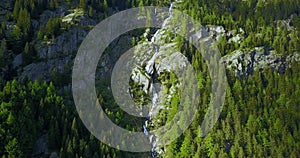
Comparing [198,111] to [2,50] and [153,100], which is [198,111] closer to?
[153,100]

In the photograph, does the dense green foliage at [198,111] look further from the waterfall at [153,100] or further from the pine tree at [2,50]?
the waterfall at [153,100]

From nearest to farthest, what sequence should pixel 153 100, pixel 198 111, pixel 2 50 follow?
pixel 198 111 → pixel 153 100 → pixel 2 50

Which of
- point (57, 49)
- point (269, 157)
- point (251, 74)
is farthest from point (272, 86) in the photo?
point (57, 49)

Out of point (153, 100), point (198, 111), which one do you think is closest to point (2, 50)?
point (153, 100)

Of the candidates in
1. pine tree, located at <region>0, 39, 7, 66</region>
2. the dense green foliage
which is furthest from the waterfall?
pine tree, located at <region>0, 39, 7, 66</region>

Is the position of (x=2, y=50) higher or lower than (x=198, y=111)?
higher

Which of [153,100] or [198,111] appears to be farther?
[153,100]

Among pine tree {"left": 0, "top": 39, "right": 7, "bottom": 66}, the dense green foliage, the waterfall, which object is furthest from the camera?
pine tree {"left": 0, "top": 39, "right": 7, "bottom": 66}

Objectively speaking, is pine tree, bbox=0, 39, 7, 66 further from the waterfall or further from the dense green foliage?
the waterfall
